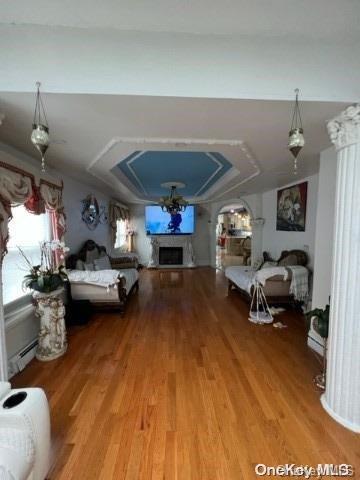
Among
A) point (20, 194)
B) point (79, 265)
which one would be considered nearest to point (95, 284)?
point (79, 265)

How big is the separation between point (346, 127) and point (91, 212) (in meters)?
4.36

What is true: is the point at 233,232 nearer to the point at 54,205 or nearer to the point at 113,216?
the point at 113,216

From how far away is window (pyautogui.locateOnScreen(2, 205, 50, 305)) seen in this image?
238 centimetres

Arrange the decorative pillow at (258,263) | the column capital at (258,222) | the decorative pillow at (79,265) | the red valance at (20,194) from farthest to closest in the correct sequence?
the column capital at (258,222)
the decorative pillow at (258,263)
the decorative pillow at (79,265)
the red valance at (20,194)

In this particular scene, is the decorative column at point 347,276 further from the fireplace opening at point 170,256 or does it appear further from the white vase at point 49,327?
Result: the fireplace opening at point 170,256

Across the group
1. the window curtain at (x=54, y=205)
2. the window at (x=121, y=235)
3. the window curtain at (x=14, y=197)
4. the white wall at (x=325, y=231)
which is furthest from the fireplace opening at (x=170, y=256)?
the white wall at (x=325, y=231)

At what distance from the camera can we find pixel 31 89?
1420mm

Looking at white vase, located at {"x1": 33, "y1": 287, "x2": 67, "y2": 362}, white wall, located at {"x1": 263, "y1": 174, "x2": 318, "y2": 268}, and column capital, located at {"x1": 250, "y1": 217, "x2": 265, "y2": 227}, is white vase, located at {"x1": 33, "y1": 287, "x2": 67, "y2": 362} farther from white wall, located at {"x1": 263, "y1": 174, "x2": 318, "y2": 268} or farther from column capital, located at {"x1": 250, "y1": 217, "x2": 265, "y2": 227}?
column capital, located at {"x1": 250, "y1": 217, "x2": 265, "y2": 227}

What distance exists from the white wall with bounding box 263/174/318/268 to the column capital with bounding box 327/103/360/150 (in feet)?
7.37

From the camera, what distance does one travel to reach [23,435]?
1.06 metres

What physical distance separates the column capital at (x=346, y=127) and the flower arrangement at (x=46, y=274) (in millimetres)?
2943

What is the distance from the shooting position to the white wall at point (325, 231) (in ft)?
7.62

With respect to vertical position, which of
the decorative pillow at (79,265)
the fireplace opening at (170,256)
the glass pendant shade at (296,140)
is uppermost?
the glass pendant shade at (296,140)

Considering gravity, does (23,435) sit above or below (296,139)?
below
